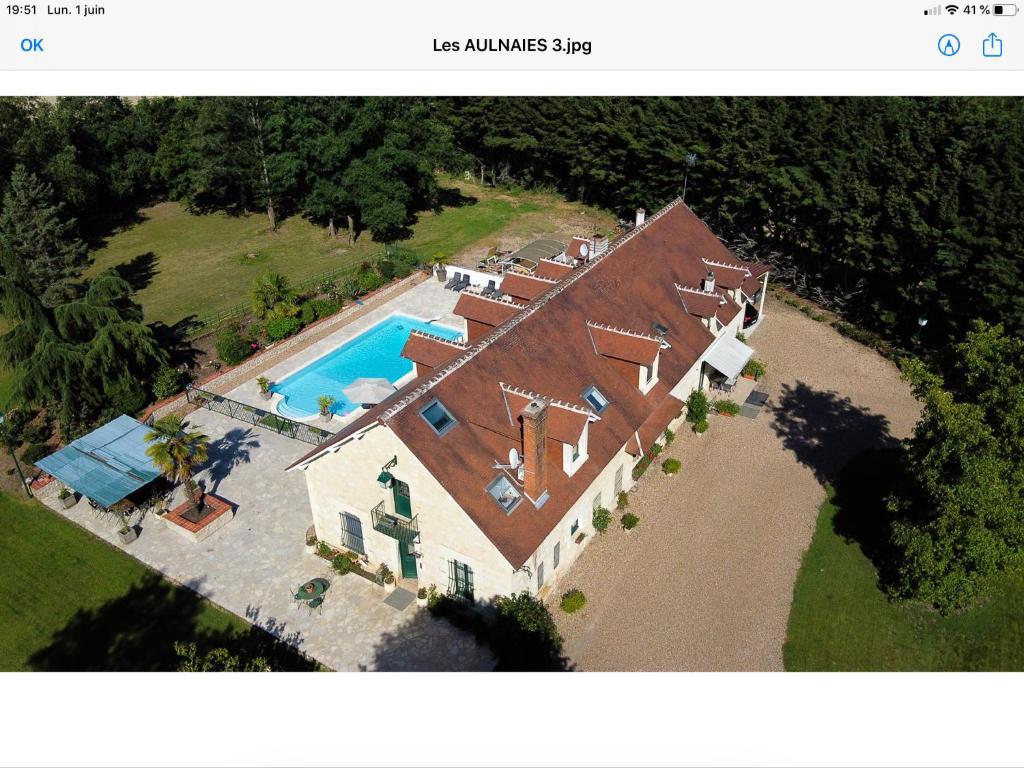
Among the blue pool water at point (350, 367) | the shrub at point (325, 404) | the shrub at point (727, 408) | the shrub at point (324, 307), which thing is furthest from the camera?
the shrub at point (324, 307)

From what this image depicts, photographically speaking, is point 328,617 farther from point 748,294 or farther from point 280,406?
point 748,294

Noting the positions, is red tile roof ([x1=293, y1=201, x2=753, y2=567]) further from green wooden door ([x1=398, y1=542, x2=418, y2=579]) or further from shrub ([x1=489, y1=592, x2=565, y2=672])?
green wooden door ([x1=398, y1=542, x2=418, y2=579])

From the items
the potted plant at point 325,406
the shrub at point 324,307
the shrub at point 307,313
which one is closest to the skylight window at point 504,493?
the potted plant at point 325,406

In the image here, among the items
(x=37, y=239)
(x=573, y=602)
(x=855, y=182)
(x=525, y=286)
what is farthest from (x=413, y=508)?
(x=37, y=239)

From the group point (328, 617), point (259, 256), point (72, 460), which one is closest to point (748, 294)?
point (328, 617)

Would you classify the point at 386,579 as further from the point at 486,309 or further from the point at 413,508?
the point at 486,309

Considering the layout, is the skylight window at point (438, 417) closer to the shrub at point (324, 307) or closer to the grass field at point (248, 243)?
the shrub at point (324, 307)

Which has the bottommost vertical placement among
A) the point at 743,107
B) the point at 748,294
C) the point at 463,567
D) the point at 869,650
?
the point at 869,650
